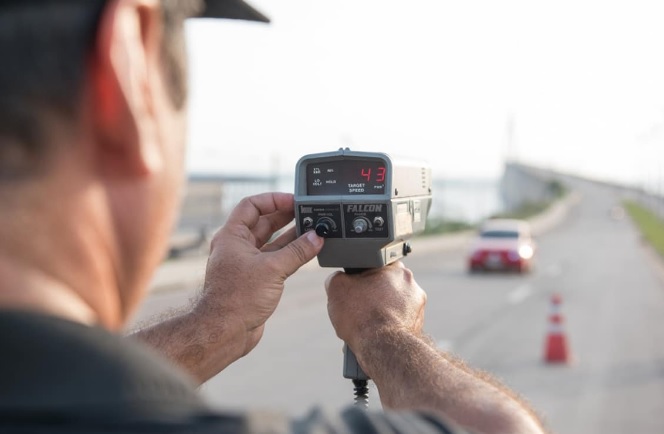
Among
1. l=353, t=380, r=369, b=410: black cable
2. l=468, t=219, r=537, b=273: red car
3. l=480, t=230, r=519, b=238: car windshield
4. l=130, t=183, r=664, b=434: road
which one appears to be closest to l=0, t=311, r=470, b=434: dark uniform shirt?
l=130, t=183, r=664, b=434: road

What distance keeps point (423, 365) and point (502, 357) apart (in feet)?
33.9

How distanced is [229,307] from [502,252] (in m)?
23.3

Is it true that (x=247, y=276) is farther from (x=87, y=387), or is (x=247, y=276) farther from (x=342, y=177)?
(x=87, y=387)

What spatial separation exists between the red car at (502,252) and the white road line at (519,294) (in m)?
2.33

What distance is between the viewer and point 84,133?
106cm

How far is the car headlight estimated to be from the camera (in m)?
25.1

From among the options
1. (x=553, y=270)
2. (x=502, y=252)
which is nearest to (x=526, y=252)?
(x=502, y=252)

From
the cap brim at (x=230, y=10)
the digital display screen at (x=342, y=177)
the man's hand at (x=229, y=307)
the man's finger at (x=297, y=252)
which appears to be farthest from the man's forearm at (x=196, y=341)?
the cap brim at (x=230, y=10)

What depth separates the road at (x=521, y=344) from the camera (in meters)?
9.03

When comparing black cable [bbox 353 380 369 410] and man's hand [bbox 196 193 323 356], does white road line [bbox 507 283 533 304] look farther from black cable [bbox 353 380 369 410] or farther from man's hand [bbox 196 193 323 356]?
man's hand [bbox 196 193 323 356]

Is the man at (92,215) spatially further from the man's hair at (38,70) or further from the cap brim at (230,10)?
the cap brim at (230,10)

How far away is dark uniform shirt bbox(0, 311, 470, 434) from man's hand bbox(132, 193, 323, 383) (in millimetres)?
1020

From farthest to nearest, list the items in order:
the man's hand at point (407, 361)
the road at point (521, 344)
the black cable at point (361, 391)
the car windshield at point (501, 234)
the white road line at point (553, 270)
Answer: the car windshield at point (501, 234) → the white road line at point (553, 270) → the road at point (521, 344) → the black cable at point (361, 391) → the man's hand at point (407, 361)

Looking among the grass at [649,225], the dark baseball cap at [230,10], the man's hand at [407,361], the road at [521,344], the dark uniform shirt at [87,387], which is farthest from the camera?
the grass at [649,225]
